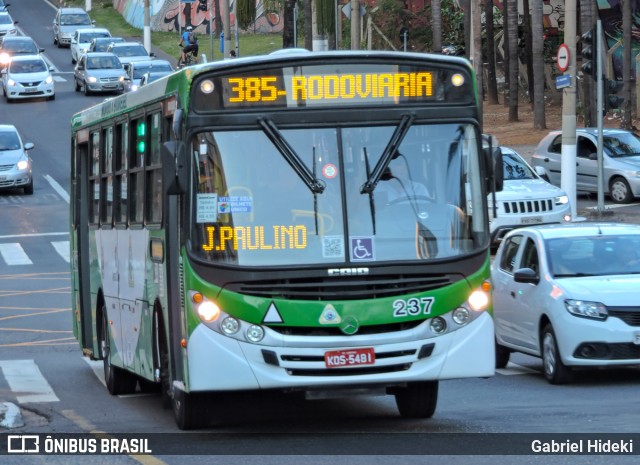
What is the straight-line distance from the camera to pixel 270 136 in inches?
428

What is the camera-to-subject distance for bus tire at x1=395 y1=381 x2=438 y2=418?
475 inches

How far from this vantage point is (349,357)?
10.6 metres

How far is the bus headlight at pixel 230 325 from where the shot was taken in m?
10.6

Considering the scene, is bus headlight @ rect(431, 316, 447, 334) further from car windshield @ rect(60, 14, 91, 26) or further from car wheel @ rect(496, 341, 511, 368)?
car windshield @ rect(60, 14, 91, 26)

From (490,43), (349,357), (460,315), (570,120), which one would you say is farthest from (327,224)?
(490,43)

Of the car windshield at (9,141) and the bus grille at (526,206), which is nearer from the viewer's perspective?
the bus grille at (526,206)

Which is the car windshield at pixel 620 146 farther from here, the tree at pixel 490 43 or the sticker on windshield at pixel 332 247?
the sticker on windshield at pixel 332 247

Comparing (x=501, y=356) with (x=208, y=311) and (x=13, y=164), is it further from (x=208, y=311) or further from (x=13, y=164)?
(x=13, y=164)

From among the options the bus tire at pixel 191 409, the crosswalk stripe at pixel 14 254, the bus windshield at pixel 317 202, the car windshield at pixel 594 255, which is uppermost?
the bus windshield at pixel 317 202

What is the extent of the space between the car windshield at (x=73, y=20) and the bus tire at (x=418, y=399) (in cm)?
7144

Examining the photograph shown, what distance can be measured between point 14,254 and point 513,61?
85.6 feet

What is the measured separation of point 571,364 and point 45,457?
5983 millimetres

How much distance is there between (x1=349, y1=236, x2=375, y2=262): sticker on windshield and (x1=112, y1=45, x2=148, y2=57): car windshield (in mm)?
55678

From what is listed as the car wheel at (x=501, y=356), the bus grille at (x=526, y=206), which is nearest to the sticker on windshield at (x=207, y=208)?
the car wheel at (x=501, y=356)
